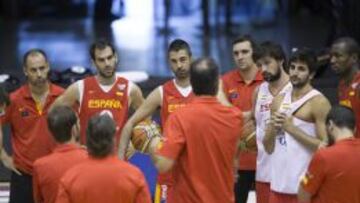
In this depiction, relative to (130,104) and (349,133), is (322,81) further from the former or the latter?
(349,133)

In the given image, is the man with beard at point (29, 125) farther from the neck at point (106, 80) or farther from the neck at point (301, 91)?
the neck at point (301, 91)

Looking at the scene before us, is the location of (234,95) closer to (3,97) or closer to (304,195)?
(3,97)

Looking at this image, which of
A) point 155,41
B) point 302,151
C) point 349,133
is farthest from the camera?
point 155,41

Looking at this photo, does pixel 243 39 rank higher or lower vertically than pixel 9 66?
higher

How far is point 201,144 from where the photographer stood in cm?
605

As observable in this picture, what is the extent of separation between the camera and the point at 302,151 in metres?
6.87

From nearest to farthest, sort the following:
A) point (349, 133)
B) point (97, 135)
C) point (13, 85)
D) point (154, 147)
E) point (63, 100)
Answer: point (97, 135) → point (349, 133) → point (154, 147) → point (63, 100) → point (13, 85)

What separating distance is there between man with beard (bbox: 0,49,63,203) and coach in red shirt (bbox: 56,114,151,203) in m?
2.19

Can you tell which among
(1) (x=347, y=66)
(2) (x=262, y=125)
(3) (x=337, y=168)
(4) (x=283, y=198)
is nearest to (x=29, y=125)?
(2) (x=262, y=125)

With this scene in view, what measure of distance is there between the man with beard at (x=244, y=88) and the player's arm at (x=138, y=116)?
29.5 inches

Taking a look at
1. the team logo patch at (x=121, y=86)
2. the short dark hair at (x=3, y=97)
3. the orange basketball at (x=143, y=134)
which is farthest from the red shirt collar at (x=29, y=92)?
the orange basketball at (x=143, y=134)

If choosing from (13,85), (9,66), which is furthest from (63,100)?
(9,66)

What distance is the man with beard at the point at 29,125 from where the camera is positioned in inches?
305

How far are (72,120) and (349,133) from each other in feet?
5.28
